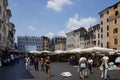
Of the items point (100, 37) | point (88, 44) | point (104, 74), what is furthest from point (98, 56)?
point (88, 44)

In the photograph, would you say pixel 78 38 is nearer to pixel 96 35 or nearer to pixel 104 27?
pixel 96 35

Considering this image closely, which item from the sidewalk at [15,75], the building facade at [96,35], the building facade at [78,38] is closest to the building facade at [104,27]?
the building facade at [96,35]

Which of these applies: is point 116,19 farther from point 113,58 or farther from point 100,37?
point 113,58

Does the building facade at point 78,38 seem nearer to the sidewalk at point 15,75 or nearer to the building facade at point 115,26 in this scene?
the building facade at point 115,26

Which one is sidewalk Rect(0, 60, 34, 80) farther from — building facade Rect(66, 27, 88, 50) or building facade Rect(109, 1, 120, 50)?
building facade Rect(66, 27, 88, 50)

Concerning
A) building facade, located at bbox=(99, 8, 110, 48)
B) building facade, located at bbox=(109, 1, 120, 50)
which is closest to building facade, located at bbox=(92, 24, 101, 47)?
building facade, located at bbox=(99, 8, 110, 48)

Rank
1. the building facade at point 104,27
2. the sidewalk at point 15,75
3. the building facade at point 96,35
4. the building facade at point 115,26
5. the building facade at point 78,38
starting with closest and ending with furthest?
the sidewalk at point 15,75 → the building facade at point 115,26 → the building facade at point 104,27 → the building facade at point 96,35 → the building facade at point 78,38

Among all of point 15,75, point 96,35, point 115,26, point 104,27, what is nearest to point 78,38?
point 96,35

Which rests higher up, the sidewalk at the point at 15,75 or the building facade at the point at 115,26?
the building facade at the point at 115,26

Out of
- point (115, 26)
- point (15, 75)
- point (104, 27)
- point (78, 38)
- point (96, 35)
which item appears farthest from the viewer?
point (78, 38)

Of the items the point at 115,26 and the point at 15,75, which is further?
the point at 115,26

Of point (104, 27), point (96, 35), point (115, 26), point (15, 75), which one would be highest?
point (104, 27)

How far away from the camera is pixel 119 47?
72.8 meters

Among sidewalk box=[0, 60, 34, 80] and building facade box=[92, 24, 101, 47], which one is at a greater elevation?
building facade box=[92, 24, 101, 47]
